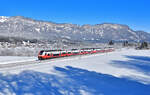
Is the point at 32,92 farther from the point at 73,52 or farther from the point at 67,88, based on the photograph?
the point at 73,52

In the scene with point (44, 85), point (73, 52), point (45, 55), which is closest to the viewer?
point (44, 85)

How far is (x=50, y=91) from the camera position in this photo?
1216 cm

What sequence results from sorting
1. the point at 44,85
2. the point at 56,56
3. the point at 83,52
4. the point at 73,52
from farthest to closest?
the point at 83,52
the point at 73,52
the point at 56,56
the point at 44,85

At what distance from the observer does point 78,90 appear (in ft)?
41.7

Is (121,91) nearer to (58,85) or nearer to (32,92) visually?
(58,85)

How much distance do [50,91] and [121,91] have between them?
5.46 m

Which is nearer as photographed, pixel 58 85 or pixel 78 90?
pixel 78 90

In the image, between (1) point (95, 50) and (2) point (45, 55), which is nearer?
(2) point (45, 55)

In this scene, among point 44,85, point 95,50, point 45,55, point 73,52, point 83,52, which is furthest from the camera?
point 95,50

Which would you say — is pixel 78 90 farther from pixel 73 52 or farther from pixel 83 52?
pixel 83 52

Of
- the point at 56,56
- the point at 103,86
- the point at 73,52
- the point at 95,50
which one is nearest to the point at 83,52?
the point at 73,52

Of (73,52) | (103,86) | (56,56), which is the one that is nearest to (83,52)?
(73,52)

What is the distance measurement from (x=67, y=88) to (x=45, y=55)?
24836 mm

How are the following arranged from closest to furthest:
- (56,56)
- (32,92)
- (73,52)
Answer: (32,92)
(56,56)
(73,52)
